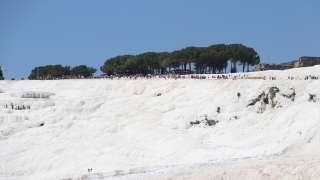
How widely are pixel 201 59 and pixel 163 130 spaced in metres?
36.3

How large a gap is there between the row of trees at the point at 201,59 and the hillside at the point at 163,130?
744 inches

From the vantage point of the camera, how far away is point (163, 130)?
41719mm

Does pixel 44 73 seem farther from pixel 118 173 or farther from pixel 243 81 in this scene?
pixel 118 173

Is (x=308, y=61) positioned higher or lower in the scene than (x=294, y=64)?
higher

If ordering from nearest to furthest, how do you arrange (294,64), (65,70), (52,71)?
(294,64)
(52,71)
(65,70)

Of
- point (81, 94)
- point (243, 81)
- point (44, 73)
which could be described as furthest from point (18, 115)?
point (44, 73)

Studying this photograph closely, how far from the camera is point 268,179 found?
2053cm

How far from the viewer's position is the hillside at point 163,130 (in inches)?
1189

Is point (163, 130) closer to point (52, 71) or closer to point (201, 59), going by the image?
point (201, 59)

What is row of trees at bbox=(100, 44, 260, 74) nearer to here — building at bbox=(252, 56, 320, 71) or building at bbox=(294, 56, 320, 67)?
building at bbox=(252, 56, 320, 71)

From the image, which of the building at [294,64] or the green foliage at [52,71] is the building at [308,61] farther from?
the green foliage at [52,71]

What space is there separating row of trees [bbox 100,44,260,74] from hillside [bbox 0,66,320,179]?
18886mm

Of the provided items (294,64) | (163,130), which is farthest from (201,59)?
(163,130)

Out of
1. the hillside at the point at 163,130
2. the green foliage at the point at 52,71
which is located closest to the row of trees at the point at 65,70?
the green foliage at the point at 52,71
